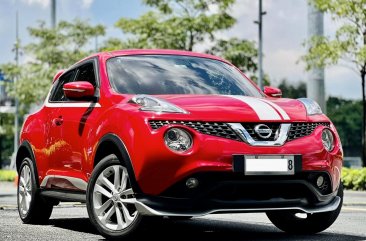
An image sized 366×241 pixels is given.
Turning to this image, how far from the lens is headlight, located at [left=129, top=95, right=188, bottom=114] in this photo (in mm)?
6113

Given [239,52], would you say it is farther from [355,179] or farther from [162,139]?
[162,139]

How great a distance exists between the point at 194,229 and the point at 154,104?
1.95 meters

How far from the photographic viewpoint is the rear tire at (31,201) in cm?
827

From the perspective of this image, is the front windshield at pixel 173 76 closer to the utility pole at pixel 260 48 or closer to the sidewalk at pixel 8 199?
the sidewalk at pixel 8 199

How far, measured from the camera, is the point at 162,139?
5949mm

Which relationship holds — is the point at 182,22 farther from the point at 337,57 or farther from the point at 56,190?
the point at 56,190

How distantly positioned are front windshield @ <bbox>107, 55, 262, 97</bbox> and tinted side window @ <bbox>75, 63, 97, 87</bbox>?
0.24 meters

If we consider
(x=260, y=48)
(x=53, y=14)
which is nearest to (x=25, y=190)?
(x=260, y=48)

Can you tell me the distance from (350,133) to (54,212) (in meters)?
93.3

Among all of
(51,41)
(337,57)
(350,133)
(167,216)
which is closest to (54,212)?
(167,216)

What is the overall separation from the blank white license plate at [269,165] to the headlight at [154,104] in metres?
0.60

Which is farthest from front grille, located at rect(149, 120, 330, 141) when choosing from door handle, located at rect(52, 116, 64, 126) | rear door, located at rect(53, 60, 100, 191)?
door handle, located at rect(52, 116, 64, 126)

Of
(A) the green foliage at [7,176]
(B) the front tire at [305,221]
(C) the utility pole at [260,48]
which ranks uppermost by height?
(C) the utility pole at [260,48]

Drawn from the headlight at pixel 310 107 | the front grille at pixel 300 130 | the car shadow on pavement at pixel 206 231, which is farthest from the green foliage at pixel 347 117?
the front grille at pixel 300 130
